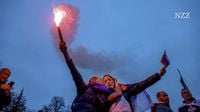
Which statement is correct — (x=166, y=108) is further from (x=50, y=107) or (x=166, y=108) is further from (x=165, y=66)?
(x=50, y=107)

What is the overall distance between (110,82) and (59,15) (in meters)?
1.88

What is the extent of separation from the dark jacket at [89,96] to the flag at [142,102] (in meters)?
1.21

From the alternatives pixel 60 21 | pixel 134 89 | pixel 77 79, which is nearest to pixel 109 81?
pixel 134 89

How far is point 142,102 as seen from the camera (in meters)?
7.55

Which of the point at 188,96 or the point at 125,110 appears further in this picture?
the point at 188,96

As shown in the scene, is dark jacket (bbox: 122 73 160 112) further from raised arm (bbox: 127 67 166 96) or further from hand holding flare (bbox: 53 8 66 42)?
hand holding flare (bbox: 53 8 66 42)

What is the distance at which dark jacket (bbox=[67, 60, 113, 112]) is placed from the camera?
596cm

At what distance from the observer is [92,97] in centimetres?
610

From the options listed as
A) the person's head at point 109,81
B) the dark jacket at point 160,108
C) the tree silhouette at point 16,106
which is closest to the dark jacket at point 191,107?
the dark jacket at point 160,108

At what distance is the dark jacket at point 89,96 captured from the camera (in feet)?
19.6

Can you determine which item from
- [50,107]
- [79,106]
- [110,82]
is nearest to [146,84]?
[110,82]

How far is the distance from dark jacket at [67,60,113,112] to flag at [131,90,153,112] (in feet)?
3.95

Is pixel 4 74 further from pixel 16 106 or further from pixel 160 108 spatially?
pixel 16 106

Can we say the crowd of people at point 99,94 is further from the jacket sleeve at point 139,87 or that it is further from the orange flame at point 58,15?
the orange flame at point 58,15
